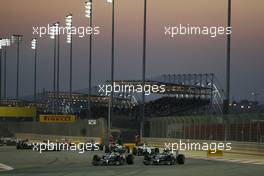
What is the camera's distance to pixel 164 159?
36.3m

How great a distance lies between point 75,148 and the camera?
63875 mm

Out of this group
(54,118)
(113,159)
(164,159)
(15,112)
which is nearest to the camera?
(113,159)

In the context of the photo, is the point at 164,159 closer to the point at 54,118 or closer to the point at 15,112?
the point at 54,118

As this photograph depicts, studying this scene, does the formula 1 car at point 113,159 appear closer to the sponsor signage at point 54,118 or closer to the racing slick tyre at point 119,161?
the racing slick tyre at point 119,161

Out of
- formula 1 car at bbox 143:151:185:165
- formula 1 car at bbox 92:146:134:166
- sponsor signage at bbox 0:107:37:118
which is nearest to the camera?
formula 1 car at bbox 92:146:134:166

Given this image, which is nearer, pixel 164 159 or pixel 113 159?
pixel 113 159

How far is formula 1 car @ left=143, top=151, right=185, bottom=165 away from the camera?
36.2m

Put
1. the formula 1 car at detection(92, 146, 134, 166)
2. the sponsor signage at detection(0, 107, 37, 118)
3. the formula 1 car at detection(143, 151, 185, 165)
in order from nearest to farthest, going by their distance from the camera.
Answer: the formula 1 car at detection(92, 146, 134, 166) → the formula 1 car at detection(143, 151, 185, 165) → the sponsor signage at detection(0, 107, 37, 118)

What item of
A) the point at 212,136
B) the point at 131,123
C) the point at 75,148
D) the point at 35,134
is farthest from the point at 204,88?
the point at 212,136

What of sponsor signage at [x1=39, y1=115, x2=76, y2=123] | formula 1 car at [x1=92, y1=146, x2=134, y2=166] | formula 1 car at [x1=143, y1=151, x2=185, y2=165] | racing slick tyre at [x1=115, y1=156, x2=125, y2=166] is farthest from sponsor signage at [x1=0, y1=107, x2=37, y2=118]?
formula 1 car at [x1=143, y1=151, x2=185, y2=165]

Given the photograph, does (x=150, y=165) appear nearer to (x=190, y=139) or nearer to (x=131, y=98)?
(x=190, y=139)

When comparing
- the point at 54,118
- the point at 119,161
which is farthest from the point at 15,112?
the point at 119,161

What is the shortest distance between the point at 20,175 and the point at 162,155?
1112 cm

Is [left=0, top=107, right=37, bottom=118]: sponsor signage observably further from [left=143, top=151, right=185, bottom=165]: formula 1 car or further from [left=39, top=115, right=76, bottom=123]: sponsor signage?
[left=143, top=151, right=185, bottom=165]: formula 1 car
